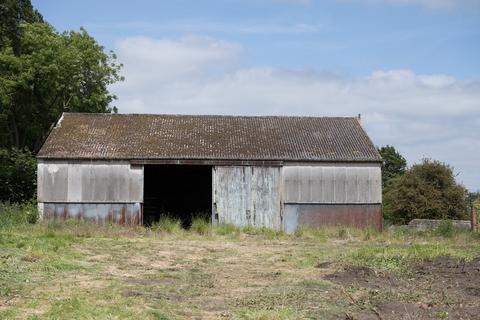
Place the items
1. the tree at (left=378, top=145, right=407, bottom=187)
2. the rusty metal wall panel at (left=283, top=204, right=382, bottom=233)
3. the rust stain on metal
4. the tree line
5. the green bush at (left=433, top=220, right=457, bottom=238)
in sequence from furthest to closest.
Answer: the tree at (left=378, top=145, right=407, bottom=187) < the tree line < the rusty metal wall panel at (left=283, top=204, right=382, bottom=233) < the rust stain on metal < the green bush at (left=433, top=220, right=457, bottom=238)

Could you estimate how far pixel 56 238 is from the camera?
63.7ft

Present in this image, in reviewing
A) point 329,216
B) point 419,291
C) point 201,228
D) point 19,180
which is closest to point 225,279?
point 419,291

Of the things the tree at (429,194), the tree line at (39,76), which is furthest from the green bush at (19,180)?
the tree at (429,194)

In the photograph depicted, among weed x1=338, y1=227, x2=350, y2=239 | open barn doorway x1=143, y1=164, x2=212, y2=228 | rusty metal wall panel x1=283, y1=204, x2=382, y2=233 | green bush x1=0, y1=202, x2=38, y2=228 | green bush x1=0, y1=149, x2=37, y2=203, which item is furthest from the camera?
open barn doorway x1=143, y1=164, x2=212, y2=228

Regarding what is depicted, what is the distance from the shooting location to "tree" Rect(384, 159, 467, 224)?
37750 millimetres

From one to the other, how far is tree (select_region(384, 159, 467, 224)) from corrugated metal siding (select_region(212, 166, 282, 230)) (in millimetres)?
12927

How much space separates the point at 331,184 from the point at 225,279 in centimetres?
1611

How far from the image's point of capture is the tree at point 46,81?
37.7 m

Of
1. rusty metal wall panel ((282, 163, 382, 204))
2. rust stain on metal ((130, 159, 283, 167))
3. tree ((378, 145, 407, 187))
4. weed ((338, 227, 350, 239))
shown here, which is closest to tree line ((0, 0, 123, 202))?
rust stain on metal ((130, 159, 283, 167))

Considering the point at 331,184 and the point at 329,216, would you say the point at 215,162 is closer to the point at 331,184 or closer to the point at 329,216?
the point at 331,184

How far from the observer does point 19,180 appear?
32688mm

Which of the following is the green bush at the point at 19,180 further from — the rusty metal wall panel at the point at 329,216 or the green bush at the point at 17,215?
the rusty metal wall panel at the point at 329,216

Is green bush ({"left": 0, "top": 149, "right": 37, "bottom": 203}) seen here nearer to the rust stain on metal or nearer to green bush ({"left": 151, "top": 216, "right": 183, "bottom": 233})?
the rust stain on metal

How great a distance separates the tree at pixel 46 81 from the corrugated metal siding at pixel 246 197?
1520 centimetres
